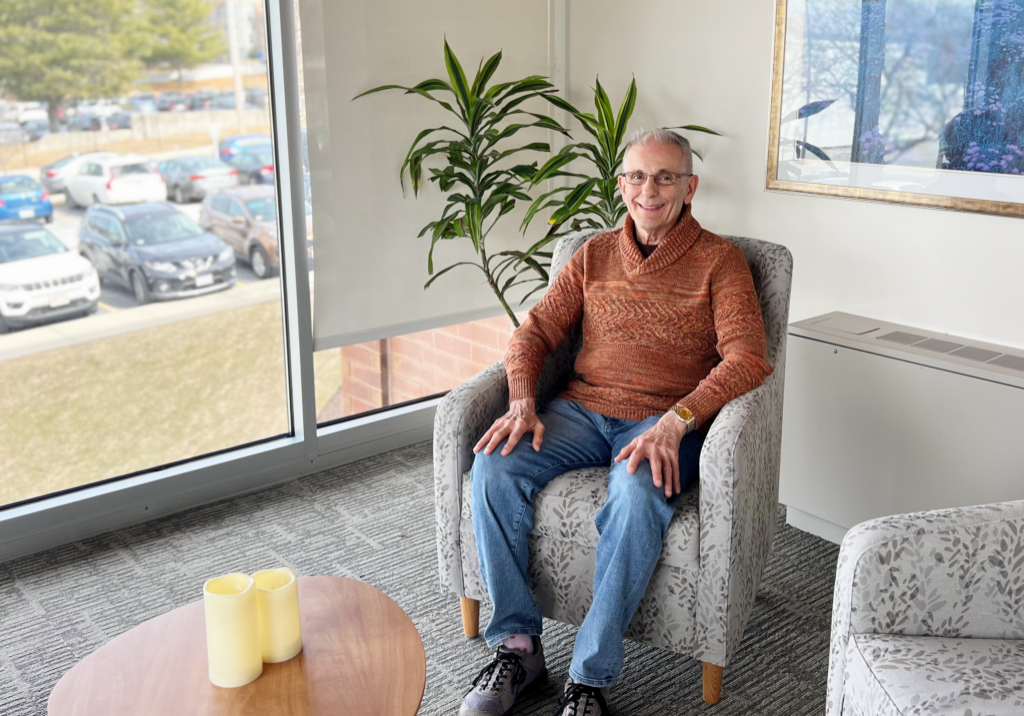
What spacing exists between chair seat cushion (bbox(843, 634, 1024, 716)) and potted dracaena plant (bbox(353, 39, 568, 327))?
1.93m

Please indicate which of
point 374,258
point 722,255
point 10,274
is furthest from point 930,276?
point 10,274

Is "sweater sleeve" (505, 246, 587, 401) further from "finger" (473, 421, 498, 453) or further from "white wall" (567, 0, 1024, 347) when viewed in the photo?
"white wall" (567, 0, 1024, 347)

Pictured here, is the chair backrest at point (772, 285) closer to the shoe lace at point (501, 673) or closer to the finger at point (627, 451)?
the finger at point (627, 451)

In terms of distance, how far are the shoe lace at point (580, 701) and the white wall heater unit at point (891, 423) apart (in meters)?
1.11

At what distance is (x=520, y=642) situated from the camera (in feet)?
6.54

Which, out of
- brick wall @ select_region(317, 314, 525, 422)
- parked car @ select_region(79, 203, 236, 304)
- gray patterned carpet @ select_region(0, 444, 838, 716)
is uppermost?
parked car @ select_region(79, 203, 236, 304)

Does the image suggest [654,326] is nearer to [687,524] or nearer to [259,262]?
[687,524]

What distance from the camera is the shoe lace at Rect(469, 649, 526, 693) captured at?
1.93 m

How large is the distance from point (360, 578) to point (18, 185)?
146cm

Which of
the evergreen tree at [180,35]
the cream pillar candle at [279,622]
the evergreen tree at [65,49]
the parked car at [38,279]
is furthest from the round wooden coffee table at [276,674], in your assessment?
the evergreen tree at [180,35]

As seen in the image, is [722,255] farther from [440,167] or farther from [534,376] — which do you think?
[440,167]

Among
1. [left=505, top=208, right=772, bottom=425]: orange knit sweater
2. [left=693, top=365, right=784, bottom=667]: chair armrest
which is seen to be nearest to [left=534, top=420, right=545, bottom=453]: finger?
[left=505, top=208, right=772, bottom=425]: orange knit sweater

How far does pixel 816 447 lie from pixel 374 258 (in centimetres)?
158

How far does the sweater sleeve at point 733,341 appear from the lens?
6.51 feet
